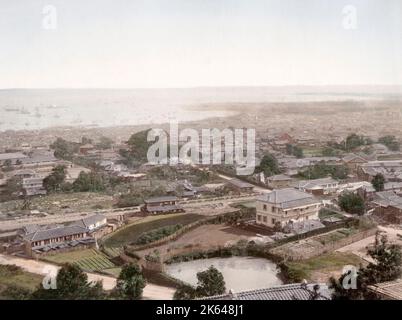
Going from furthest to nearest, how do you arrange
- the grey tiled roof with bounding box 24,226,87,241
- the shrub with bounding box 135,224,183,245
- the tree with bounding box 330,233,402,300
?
the shrub with bounding box 135,224,183,245 → the grey tiled roof with bounding box 24,226,87,241 → the tree with bounding box 330,233,402,300

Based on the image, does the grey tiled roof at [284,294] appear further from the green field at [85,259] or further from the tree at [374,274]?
the green field at [85,259]

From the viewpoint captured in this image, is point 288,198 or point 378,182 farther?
point 378,182

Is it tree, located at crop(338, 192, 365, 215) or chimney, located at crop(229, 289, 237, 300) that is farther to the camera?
tree, located at crop(338, 192, 365, 215)

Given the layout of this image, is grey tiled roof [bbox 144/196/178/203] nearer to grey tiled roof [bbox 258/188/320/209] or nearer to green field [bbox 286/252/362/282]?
grey tiled roof [bbox 258/188/320/209]

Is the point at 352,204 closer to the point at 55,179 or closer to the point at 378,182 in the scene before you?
the point at 378,182

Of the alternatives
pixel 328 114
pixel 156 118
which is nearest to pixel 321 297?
pixel 328 114

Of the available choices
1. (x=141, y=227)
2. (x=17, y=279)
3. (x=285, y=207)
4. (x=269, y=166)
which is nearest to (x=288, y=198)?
(x=285, y=207)

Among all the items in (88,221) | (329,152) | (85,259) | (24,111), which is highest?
(24,111)

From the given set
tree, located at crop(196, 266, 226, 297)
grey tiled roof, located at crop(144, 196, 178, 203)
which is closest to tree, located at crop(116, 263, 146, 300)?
tree, located at crop(196, 266, 226, 297)

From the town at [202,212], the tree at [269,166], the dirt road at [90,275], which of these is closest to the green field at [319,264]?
the town at [202,212]
